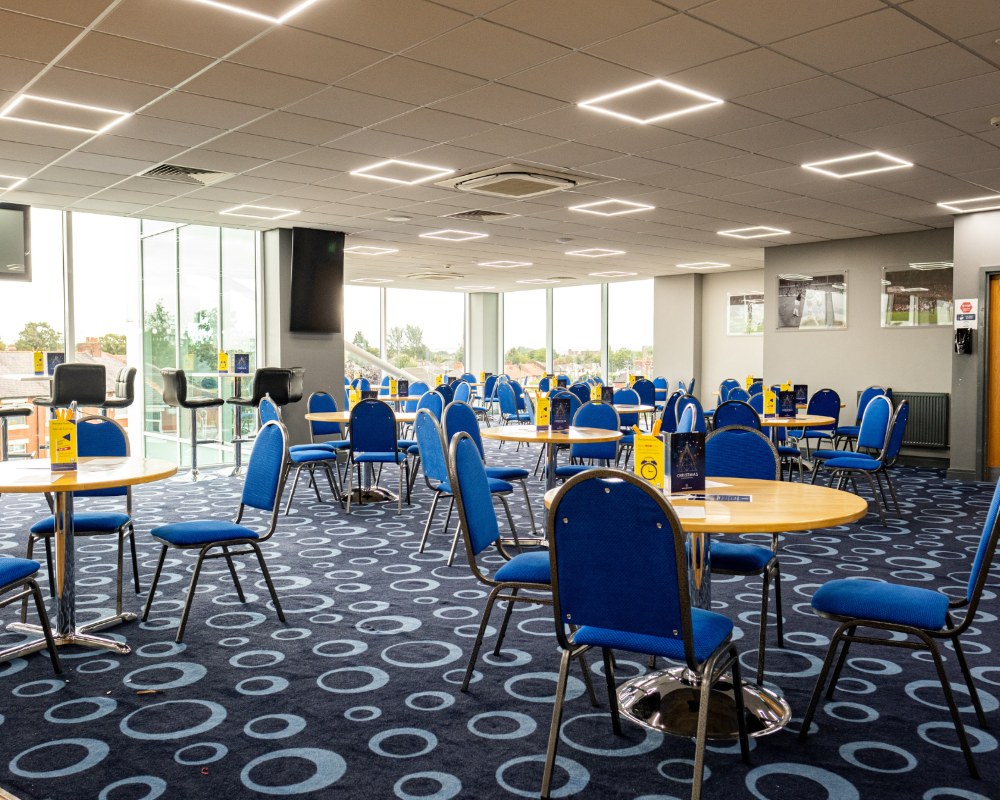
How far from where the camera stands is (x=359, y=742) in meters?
2.67

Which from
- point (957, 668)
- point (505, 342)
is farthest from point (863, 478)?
point (505, 342)

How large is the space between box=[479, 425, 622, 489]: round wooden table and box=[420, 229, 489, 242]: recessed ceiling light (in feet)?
17.6

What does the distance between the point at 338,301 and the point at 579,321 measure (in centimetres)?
Answer: 926

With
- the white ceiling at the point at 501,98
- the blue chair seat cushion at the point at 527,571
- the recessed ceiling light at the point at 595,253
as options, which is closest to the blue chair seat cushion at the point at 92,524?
the blue chair seat cushion at the point at 527,571

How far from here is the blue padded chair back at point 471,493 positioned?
115 inches

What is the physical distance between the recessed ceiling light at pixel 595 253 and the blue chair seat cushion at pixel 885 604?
9.99 m

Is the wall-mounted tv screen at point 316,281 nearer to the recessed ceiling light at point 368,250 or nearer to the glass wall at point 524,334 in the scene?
the recessed ceiling light at point 368,250

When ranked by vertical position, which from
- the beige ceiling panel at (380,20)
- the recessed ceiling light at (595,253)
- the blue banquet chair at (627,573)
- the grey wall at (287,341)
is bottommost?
the blue banquet chair at (627,573)

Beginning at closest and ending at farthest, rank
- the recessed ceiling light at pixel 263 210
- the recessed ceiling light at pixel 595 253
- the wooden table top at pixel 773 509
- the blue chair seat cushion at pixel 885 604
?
the wooden table top at pixel 773 509 < the blue chair seat cushion at pixel 885 604 < the recessed ceiling light at pixel 263 210 < the recessed ceiling light at pixel 595 253

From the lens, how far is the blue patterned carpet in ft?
7.89

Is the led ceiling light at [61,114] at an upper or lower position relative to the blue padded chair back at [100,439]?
upper

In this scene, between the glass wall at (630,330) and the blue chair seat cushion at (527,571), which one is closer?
the blue chair seat cushion at (527,571)

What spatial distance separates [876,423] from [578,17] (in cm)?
453

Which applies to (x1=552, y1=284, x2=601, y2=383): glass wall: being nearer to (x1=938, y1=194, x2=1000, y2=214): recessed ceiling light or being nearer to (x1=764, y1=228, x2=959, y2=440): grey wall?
(x1=764, y1=228, x2=959, y2=440): grey wall
